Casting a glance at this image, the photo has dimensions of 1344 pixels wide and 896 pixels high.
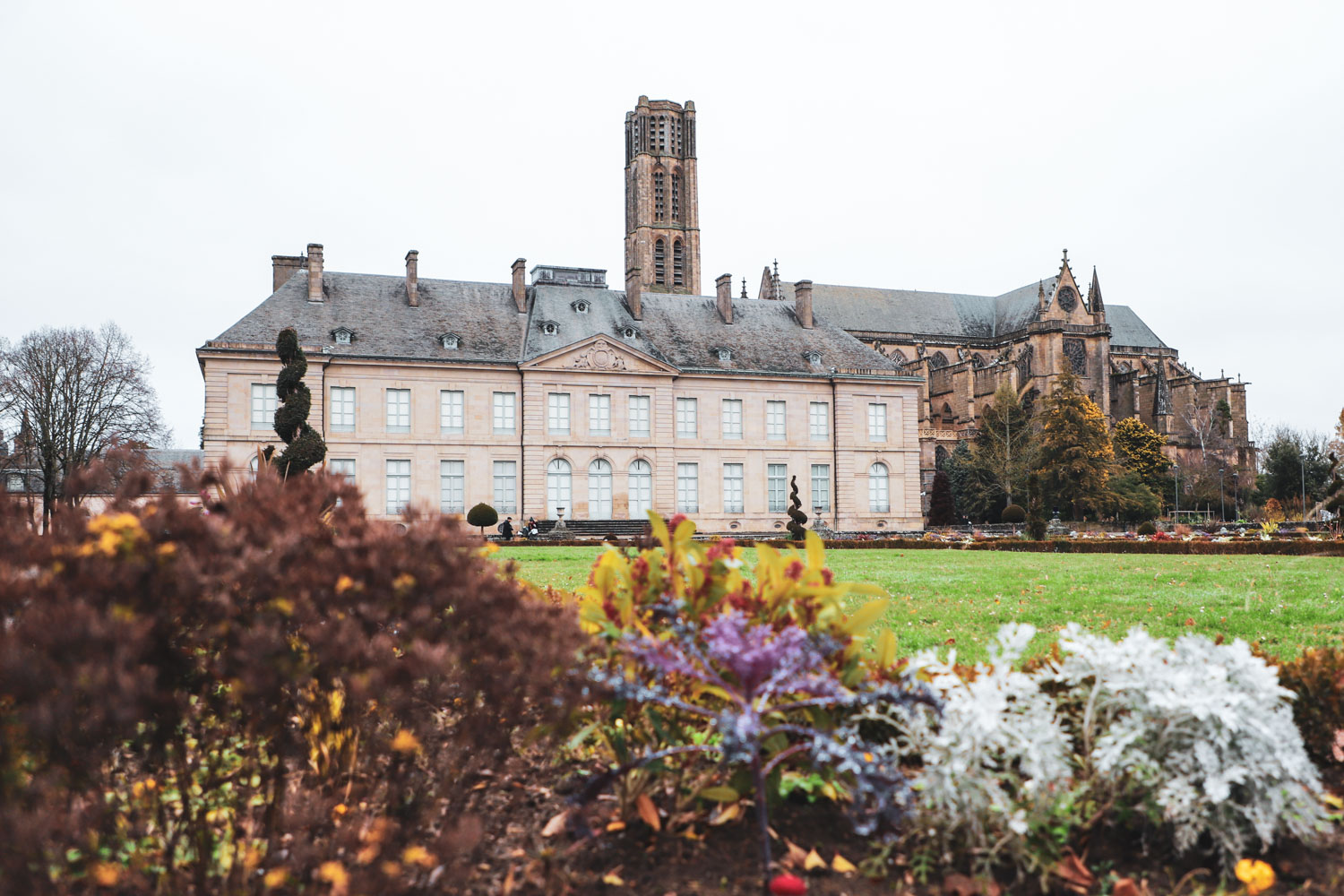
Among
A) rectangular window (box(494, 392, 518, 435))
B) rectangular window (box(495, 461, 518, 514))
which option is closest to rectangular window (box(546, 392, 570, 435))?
rectangular window (box(494, 392, 518, 435))

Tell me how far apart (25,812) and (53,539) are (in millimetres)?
815

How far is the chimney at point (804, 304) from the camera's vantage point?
42.3 meters

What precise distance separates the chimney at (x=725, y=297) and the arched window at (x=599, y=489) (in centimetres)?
842

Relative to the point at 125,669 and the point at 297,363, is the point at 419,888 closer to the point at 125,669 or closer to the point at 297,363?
the point at 125,669

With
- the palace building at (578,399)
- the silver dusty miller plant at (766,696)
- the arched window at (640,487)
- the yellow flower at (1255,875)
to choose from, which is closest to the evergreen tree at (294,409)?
the palace building at (578,399)

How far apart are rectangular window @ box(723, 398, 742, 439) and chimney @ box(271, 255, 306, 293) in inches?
685

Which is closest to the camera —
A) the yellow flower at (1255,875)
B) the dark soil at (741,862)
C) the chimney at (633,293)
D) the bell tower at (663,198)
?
the yellow flower at (1255,875)

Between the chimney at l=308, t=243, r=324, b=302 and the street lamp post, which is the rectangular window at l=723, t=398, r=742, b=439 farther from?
the street lamp post

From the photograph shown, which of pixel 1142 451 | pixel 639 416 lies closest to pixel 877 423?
pixel 639 416

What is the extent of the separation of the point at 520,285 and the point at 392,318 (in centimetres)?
525

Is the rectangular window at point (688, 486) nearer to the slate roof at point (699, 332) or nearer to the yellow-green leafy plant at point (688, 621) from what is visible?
the slate roof at point (699, 332)

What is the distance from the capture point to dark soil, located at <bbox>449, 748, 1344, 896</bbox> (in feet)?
9.71

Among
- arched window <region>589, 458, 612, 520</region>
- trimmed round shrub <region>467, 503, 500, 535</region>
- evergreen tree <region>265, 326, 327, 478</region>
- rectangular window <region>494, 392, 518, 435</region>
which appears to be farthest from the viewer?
arched window <region>589, 458, 612, 520</region>

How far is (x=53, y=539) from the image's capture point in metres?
2.70
